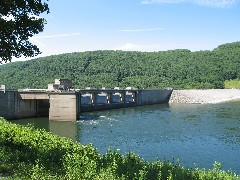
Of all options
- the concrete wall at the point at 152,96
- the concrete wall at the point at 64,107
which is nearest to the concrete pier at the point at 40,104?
the concrete wall at the point at 64,107

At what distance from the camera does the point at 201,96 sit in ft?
503

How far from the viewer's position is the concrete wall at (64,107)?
245 feet

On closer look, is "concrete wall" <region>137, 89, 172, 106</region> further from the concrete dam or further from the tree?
the tree

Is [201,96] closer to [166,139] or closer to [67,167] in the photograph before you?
[166,139]

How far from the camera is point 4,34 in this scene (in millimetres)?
18766

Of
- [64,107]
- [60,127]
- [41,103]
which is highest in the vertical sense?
[41,103]

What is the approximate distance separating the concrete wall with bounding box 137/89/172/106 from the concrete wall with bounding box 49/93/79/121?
185ft

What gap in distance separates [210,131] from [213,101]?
297ft

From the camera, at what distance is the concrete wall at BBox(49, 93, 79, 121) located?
74812 millimetres

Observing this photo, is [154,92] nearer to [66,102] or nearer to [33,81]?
[66,102]

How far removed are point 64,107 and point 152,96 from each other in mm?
67507

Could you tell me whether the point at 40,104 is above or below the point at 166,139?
above

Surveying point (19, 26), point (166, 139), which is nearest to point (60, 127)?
point (166, 139)

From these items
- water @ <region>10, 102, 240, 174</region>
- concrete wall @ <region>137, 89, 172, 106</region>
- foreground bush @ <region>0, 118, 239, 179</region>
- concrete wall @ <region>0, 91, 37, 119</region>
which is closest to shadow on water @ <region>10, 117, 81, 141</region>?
water @ <region>10, 102, 240, 174</region>
